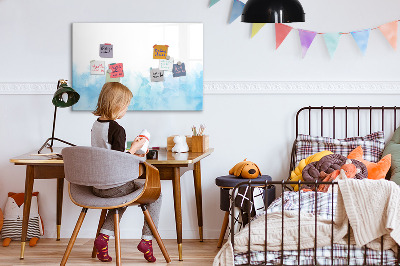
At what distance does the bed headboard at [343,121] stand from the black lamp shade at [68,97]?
1554 millimetres

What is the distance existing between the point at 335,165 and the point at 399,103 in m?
0.90

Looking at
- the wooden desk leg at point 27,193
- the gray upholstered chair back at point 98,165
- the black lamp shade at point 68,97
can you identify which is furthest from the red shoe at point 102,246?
the black lamp shade at point 68,97

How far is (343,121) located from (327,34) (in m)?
0.63

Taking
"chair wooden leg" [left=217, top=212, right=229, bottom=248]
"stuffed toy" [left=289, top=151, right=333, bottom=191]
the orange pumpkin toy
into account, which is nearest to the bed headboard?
"stuffed toy" [left=289, top=151, right=333, bottom=191]

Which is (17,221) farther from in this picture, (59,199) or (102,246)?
(102,246)

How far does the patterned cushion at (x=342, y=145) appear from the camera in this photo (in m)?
4.10

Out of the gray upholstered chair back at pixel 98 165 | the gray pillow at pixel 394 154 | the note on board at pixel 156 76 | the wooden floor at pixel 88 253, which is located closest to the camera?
the gray upholstered chair back at pixel 98 165

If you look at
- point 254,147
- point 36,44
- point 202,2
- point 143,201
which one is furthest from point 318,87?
point 36,44

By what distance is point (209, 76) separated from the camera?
14.3ft

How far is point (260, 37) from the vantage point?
4.32m

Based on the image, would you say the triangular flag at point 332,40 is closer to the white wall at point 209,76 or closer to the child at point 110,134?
the white wall at point 209,76

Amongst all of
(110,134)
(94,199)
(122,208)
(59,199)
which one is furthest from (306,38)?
Answer: (59,199)

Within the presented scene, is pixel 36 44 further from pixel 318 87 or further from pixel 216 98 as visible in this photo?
pixel 318 87

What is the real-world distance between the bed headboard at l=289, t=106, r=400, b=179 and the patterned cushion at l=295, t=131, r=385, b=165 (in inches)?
5.2
